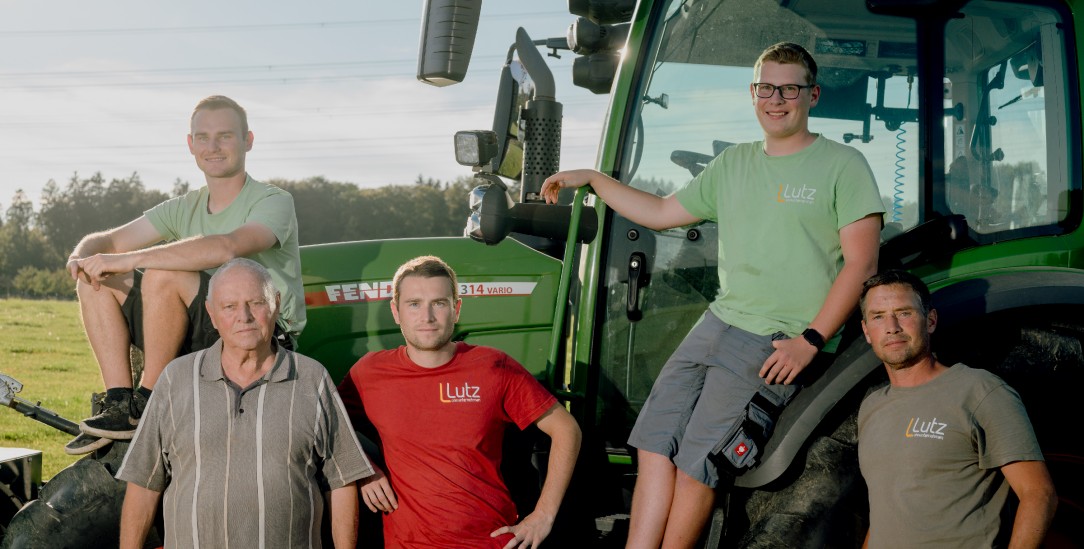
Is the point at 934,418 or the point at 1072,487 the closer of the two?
the point at 934,418

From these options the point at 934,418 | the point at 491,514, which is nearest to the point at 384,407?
the point at 491,514

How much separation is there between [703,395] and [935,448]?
628 mm

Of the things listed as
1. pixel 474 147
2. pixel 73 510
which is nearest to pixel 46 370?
pixel 73 510

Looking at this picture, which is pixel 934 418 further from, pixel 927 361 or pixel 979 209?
pixel 979 209

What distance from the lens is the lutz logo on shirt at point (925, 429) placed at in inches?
104

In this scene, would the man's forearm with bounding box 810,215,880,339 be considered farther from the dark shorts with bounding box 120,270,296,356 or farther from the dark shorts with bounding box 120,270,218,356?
the dark shorts with bounding box 120,270,218,356

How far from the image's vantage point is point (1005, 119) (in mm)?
3016

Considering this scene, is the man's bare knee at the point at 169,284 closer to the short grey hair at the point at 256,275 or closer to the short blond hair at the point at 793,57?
the short grey hair at the point at 256,275

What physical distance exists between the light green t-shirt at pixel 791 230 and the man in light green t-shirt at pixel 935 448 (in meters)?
0.17

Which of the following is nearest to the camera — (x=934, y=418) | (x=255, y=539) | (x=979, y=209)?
(x=934, y=418)

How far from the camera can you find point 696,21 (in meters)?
3.36

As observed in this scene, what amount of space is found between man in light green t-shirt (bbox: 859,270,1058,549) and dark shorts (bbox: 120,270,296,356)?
74.7 inches

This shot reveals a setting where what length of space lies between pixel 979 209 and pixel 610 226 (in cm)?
115

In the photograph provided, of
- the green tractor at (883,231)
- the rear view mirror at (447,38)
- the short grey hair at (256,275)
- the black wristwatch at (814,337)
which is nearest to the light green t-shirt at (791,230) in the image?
the black wristwatch at (814,337)
